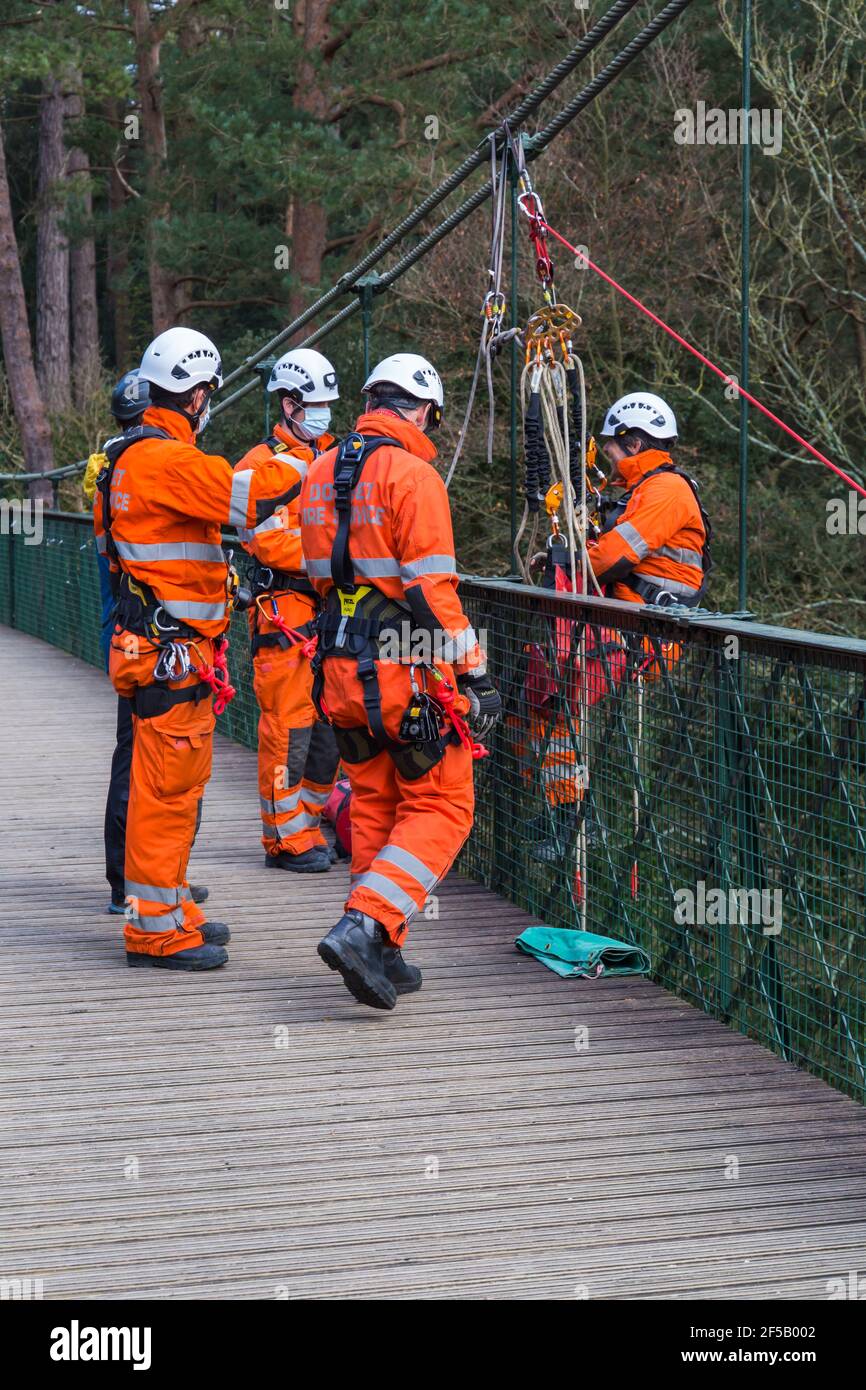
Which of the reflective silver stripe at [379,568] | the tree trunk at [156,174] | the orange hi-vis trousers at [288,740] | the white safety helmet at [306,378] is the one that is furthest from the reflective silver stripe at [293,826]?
the tree trunk at [156,174]

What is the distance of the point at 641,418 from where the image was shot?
691 cm

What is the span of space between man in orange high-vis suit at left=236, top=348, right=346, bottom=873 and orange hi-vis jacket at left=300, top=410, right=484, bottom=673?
1.34 m

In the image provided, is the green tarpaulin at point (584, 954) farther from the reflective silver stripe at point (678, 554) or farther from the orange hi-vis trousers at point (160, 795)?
the reflective silver stripe at point (678, 554)

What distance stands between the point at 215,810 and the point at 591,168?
11648mm

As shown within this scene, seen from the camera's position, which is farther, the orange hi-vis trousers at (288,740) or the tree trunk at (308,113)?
the tree trunk at (308,113)

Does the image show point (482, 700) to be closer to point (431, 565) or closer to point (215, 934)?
point (431, 565)

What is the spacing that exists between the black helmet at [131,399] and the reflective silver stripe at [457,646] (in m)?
1.39

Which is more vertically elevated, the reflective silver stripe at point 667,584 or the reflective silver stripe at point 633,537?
the reflective silver stripe at point 633,537

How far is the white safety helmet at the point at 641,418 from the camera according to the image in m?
6.91

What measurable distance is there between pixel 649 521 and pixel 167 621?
2221mm

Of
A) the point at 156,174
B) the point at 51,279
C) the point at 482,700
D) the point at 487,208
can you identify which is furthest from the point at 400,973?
the point at 51,279

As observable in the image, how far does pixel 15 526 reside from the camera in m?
15.2
